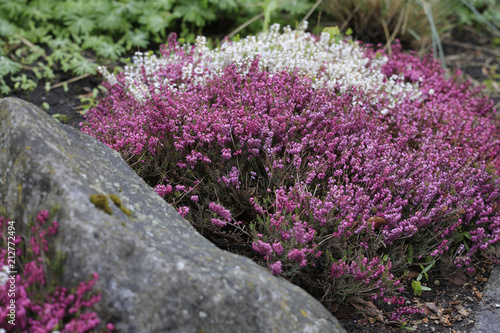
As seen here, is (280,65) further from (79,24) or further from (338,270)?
(79,24)

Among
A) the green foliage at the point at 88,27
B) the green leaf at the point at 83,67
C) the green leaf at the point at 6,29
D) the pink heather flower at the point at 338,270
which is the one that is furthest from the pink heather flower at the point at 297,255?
the green leaf at the point at 6,29

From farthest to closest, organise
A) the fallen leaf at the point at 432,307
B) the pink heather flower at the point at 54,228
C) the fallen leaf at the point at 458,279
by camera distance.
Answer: the fallen leaf at the point at 458,279, the fallen leaf at the point at 432,307, the pink heather flower at the point at 54,228

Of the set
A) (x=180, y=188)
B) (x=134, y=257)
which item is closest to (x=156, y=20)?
(x=180, y=188)

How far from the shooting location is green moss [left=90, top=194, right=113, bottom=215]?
1874 mm

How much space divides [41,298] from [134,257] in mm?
397

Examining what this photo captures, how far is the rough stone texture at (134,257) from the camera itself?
5.68 ft

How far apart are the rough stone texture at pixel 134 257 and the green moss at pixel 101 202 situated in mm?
30

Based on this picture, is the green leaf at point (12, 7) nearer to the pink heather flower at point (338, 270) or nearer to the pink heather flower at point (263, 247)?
the pink heather flower at point (263, 247)

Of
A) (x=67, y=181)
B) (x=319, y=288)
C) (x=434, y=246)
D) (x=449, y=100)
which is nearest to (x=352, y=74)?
(x=449, y=100)

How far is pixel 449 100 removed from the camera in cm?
452

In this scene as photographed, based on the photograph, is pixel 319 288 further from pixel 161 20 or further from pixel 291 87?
pixel 161 20

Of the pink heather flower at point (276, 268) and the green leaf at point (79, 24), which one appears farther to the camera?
the green leaf at point (79, 24)

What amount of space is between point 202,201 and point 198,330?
1.22 metres

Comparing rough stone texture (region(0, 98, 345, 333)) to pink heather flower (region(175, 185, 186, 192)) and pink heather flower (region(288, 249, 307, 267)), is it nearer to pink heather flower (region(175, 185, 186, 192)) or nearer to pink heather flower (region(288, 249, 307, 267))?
pink heather flower (region(288, 249, 307, 267))
